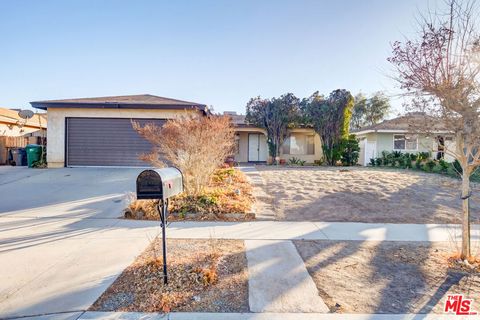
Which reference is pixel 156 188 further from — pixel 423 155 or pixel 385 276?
pixel 423 155

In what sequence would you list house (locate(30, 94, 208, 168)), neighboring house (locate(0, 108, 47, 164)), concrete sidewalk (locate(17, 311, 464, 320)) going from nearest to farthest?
concrete sidewalk (locate(17, 311, 464, 320))
house (locate(30, 94, 208, 168))
neighboring house (locate(0, 108, 47, 164))

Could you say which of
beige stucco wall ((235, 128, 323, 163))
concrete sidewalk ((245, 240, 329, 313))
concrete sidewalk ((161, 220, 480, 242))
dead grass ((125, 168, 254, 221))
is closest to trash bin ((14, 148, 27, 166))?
dead grass ((125, 168, 254, 221))

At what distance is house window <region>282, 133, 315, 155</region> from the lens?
20172mm

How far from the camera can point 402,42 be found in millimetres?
4082

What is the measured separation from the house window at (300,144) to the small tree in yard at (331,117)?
227 cm

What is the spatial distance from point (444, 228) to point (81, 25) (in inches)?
544

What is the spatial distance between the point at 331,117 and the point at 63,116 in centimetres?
1645

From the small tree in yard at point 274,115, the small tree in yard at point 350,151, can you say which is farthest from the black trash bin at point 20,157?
the small tree in yard at point 350,151

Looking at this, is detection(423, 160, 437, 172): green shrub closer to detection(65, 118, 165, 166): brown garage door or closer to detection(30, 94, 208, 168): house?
detection(30, 94, 208, 168): house

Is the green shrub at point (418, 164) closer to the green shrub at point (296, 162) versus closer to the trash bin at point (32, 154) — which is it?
the green shrub at point (296, 162)

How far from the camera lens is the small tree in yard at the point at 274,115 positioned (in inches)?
697

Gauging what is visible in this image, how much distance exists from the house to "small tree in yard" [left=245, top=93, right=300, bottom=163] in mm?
5841

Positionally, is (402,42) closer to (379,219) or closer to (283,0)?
(379,219)

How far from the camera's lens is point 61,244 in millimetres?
4289
